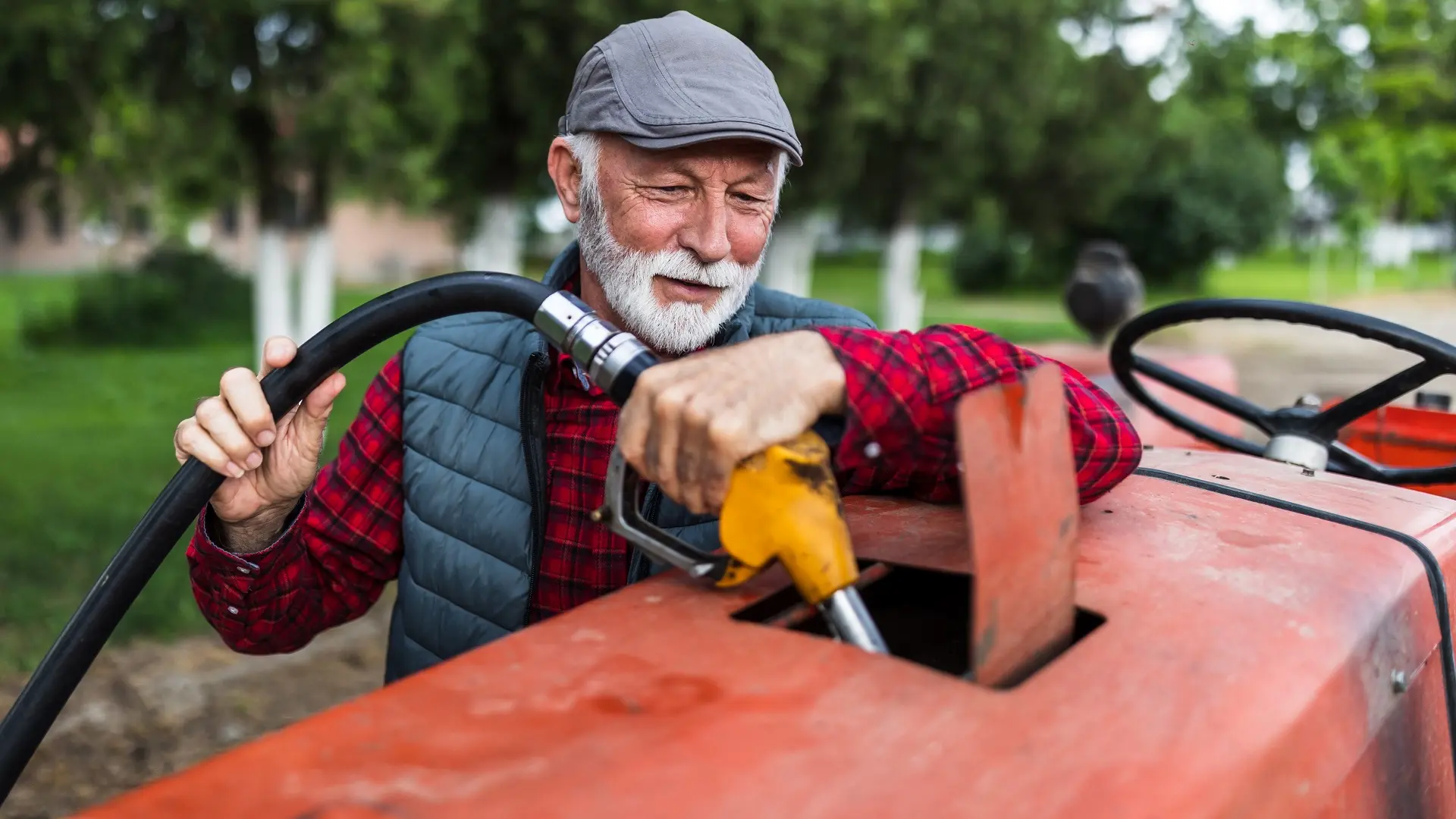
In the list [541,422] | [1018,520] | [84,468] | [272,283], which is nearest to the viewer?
[1018,520]

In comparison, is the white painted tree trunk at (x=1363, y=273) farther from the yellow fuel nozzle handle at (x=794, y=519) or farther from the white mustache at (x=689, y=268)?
the yellow fuel nozzle handle at (x=794, y=519)

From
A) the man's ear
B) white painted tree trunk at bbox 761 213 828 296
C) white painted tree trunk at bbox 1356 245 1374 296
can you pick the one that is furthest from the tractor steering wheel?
white painted tree trunk at bbox 1356 245 1374 296

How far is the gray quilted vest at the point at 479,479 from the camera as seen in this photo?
5.72 ft

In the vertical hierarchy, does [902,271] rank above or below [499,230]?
below

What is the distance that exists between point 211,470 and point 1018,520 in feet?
3.37

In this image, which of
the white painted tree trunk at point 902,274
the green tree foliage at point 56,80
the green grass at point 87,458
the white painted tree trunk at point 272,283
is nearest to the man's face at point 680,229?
the green grass at point 87,458

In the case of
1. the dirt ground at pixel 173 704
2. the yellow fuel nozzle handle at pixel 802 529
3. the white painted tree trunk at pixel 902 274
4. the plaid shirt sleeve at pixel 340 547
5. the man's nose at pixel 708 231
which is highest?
the man's nose at pixel 708 231

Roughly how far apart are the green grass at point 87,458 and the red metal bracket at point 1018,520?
4000 mm

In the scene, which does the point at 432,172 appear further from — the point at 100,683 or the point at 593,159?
the point at 593,159

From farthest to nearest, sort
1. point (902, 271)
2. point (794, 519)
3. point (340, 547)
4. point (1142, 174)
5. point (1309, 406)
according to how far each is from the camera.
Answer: point (1142, 174) → point (902, 271) → point (1309, 406) → point (340, 547) → point (794, 519)

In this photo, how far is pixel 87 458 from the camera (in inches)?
287

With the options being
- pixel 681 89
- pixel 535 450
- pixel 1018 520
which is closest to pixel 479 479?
pixel 535 450

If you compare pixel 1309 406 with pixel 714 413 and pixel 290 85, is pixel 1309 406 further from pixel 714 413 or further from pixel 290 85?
pixel 290 85

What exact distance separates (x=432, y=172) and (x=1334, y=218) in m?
30.6
